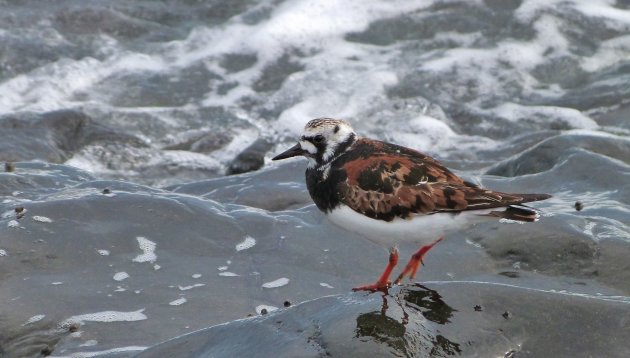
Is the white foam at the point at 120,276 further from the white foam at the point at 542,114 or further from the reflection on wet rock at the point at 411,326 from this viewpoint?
the white foam at the point at 542,114

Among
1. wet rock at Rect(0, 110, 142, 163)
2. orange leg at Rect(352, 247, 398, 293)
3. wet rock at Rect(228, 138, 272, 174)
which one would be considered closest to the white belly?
orange leg at Rect(352, 247, 398, 293)

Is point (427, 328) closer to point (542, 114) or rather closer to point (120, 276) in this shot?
point (120, 276)

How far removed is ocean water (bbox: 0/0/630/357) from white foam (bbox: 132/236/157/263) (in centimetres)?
2

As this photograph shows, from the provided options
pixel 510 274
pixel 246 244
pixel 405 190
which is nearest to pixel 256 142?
pixel 246 244

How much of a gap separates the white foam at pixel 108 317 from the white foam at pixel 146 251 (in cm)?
67

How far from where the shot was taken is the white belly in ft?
16.6

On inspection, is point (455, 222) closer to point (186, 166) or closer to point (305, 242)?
point (305, 242)

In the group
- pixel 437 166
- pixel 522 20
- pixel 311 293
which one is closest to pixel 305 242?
pixel 311 293

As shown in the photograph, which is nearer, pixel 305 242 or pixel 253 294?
pixel 253 294

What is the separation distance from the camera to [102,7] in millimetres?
13250

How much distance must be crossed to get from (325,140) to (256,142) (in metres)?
4.54

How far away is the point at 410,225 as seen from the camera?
5086mm

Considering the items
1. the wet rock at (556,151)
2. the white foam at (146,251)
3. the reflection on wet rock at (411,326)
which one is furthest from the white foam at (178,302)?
the wet rock at (556,151)

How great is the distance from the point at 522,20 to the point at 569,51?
96 centimetres
